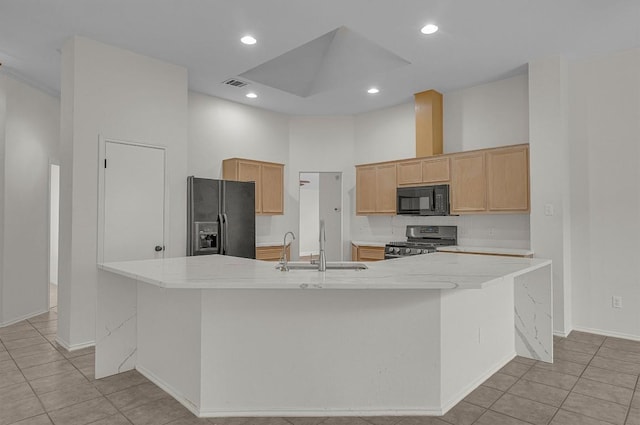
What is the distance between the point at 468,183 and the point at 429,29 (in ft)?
6.96

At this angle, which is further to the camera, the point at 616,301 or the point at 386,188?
the point at 386,188

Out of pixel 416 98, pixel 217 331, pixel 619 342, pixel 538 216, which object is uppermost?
pixel 416 98

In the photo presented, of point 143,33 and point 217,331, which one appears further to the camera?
point 143,33

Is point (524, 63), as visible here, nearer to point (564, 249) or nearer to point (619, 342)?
point (564, 249)

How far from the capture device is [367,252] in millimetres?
6281

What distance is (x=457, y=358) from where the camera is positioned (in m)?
2.68

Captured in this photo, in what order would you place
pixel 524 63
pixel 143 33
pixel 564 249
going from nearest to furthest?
1. pixel 143 33
2. pixel 564 249
3. pixel 524 63

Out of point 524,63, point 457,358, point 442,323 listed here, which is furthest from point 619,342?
point 524,63

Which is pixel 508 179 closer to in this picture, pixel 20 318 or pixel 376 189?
pixel 376 189

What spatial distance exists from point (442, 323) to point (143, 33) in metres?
3.72

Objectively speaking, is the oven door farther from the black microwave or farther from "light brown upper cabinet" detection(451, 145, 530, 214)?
"light brown upper cabinet" detection(451, 145, 530, 214)

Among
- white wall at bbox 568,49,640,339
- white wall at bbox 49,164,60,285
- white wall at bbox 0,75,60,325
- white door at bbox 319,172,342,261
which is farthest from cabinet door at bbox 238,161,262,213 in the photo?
white wall at bbox 568,49,640,339

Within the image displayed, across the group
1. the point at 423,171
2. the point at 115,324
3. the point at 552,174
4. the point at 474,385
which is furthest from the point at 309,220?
the point at 474,385

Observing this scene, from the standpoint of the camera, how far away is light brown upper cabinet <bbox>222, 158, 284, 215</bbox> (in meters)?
5.79
